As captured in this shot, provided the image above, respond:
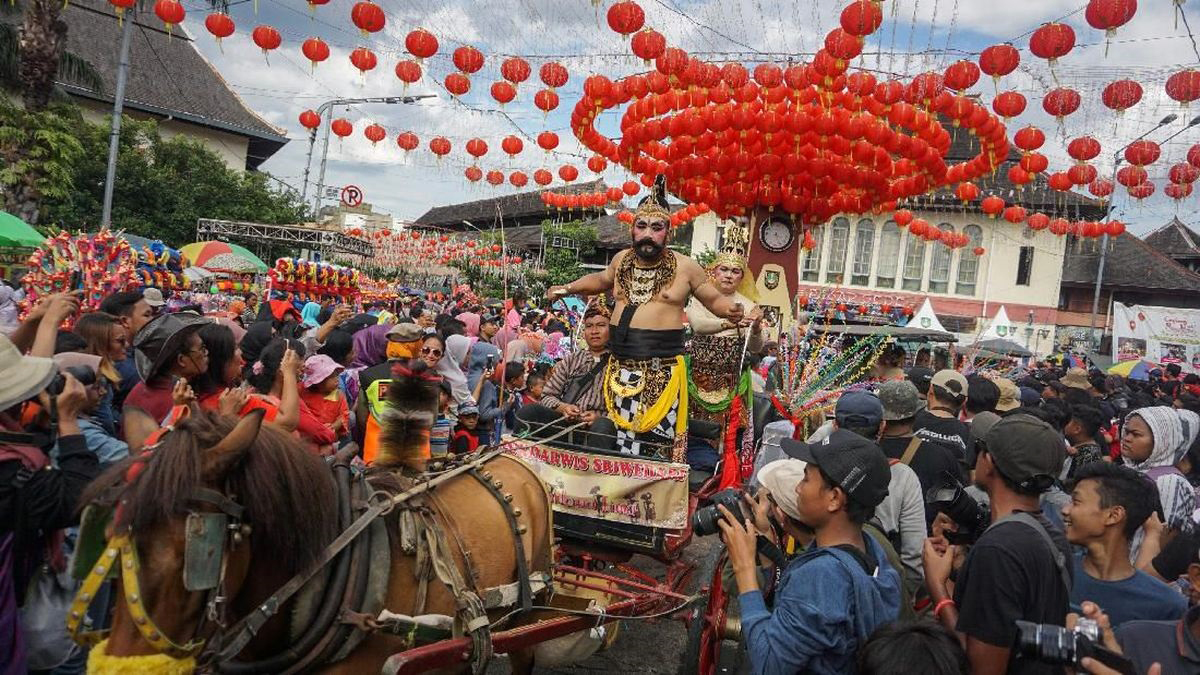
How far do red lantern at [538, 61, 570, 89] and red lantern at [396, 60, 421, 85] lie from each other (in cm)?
216

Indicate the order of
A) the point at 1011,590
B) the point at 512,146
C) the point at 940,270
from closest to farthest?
the point at 1011,590 < the point at 512,146 < the point at 940,270

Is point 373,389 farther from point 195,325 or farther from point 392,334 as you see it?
point 195,325

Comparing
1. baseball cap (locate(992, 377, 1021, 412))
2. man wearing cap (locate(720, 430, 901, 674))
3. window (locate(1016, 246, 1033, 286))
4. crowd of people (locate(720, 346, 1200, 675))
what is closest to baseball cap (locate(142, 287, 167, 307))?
crowd of people (locate(720, 346, 1200, 675))

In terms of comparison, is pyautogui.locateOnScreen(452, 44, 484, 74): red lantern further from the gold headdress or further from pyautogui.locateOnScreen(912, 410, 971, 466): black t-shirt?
pyautogui.locateOnScreen(912, 410, 971, 466): black t-shirt

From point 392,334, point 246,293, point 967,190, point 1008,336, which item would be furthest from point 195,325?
point 1008,336

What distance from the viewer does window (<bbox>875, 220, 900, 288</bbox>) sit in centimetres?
3077

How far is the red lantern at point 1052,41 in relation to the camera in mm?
9586

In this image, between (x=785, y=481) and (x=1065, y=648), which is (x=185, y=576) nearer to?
(x=785, y=481)

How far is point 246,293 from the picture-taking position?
16344 millimetres

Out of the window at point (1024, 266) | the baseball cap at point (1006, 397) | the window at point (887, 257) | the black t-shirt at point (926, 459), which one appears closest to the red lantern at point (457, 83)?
the baseball cap at point (1006, 397)

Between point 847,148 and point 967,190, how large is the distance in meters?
5.35

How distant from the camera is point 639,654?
16.5 ft

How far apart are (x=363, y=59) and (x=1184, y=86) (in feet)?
40.4

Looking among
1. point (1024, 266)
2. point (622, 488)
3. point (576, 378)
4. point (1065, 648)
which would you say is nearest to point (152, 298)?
point (576, 378)
